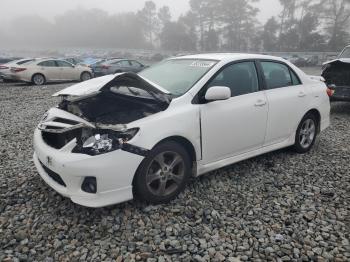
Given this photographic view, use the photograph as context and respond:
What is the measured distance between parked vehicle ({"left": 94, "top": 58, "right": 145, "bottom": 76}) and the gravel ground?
13825 mm

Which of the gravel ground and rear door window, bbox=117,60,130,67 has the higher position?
the gravel ground

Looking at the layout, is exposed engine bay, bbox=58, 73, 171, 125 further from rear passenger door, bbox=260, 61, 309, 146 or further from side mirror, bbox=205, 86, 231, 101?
rear passenger door, bbox=260, 61, 309, 146

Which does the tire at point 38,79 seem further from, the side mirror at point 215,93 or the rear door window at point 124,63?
the side mirror at point 215,93

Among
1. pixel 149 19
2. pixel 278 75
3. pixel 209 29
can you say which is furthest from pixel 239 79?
pixel 149 19

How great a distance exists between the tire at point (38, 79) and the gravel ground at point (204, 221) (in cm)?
1235

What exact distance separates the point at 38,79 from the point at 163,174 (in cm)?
1453

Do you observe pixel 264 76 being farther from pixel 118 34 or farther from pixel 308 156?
pixel 118 34

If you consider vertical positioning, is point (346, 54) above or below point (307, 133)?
above

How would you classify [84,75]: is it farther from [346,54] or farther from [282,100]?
[282,100]

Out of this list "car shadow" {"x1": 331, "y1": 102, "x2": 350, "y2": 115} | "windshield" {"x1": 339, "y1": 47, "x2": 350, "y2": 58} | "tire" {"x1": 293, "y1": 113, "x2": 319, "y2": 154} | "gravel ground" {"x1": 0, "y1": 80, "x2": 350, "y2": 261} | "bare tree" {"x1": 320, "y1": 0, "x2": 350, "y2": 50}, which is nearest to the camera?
"gravel ground" {"x1": 0, "y1": 80, "x2": 350, "y2": 261}

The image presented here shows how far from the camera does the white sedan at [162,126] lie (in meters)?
3.10

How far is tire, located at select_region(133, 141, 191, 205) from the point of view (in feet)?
10.8

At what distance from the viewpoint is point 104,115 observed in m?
3.46

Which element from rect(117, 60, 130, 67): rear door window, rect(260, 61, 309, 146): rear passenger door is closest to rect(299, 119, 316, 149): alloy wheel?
rect(260, 61, 309, 146): rear passenger door
